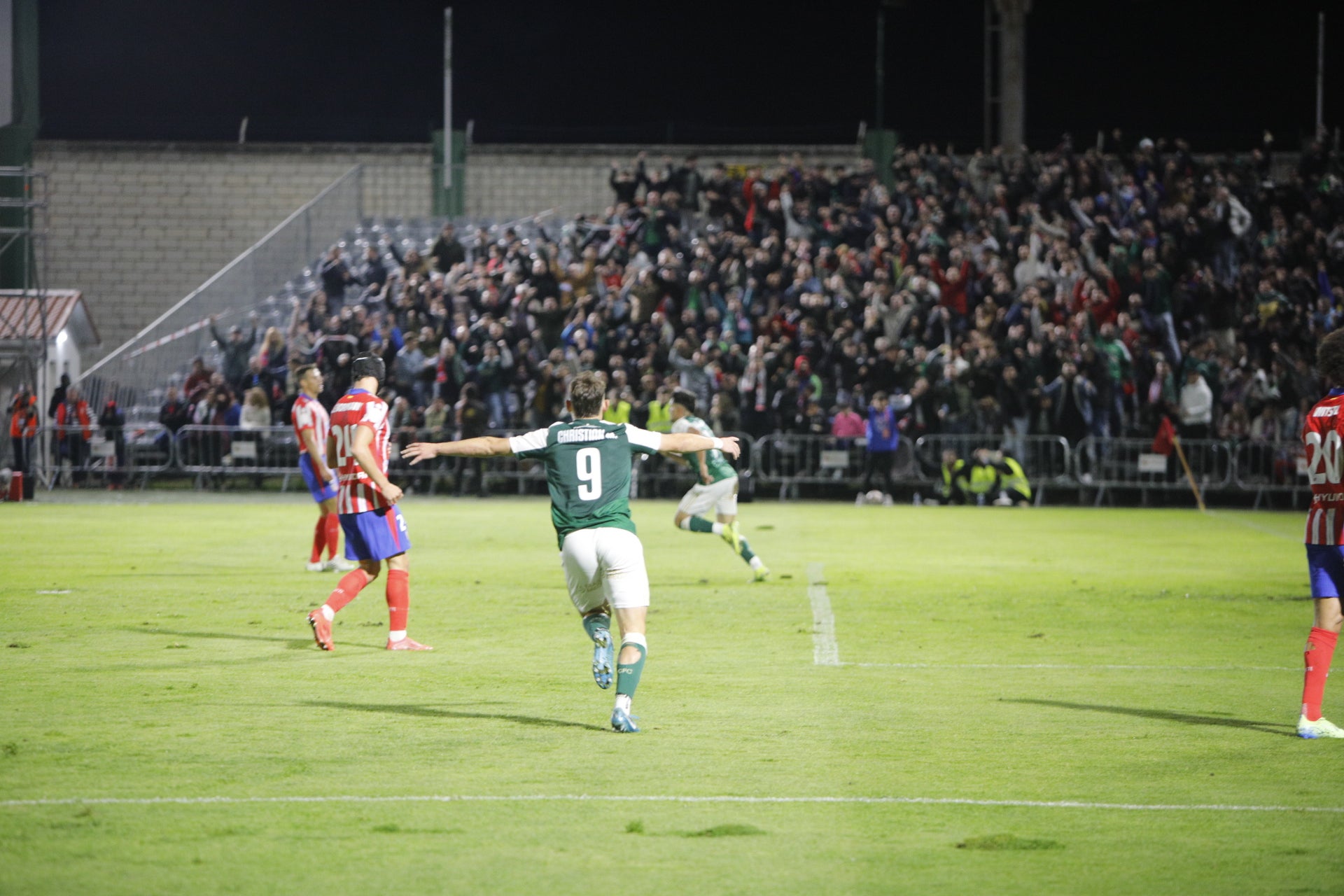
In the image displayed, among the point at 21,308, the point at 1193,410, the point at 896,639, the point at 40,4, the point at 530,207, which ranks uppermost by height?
the point at 40,4

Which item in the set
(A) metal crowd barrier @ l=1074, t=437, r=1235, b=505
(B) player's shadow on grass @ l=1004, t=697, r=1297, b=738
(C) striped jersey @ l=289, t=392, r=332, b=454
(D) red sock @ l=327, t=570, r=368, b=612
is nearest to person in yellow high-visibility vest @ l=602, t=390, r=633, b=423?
(A) metal crowd barrier @ l=1074, t=437, r=1235, b=505

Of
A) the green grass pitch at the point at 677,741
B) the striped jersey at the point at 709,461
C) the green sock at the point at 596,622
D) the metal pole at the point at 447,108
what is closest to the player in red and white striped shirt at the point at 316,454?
the green grass pitch at the point at 677,741

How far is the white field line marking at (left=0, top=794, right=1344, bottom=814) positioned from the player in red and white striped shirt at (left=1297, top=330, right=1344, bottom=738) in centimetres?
170

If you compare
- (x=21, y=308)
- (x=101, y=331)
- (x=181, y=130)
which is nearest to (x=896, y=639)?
(x=21, y=308)

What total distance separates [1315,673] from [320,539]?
36.2 feet

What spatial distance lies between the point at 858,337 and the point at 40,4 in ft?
78.0

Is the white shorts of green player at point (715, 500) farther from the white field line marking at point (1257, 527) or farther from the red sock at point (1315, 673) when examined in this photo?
the white field line marking at point (1257, 527)

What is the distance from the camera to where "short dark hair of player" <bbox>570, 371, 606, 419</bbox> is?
334 inches

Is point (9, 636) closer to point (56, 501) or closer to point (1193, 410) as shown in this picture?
point (56, 501)

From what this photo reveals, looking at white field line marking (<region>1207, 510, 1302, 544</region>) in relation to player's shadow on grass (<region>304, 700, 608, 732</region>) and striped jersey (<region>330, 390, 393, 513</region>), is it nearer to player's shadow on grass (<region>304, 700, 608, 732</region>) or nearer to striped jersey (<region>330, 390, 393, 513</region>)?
striped jersey (<region>330, 390, 393, 513</region>)

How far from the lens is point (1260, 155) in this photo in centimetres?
3266

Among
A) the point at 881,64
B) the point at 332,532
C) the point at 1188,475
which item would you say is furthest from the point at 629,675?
the point at 881,64

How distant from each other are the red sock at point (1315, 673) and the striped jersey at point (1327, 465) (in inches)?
21.4

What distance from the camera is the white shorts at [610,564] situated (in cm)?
833
